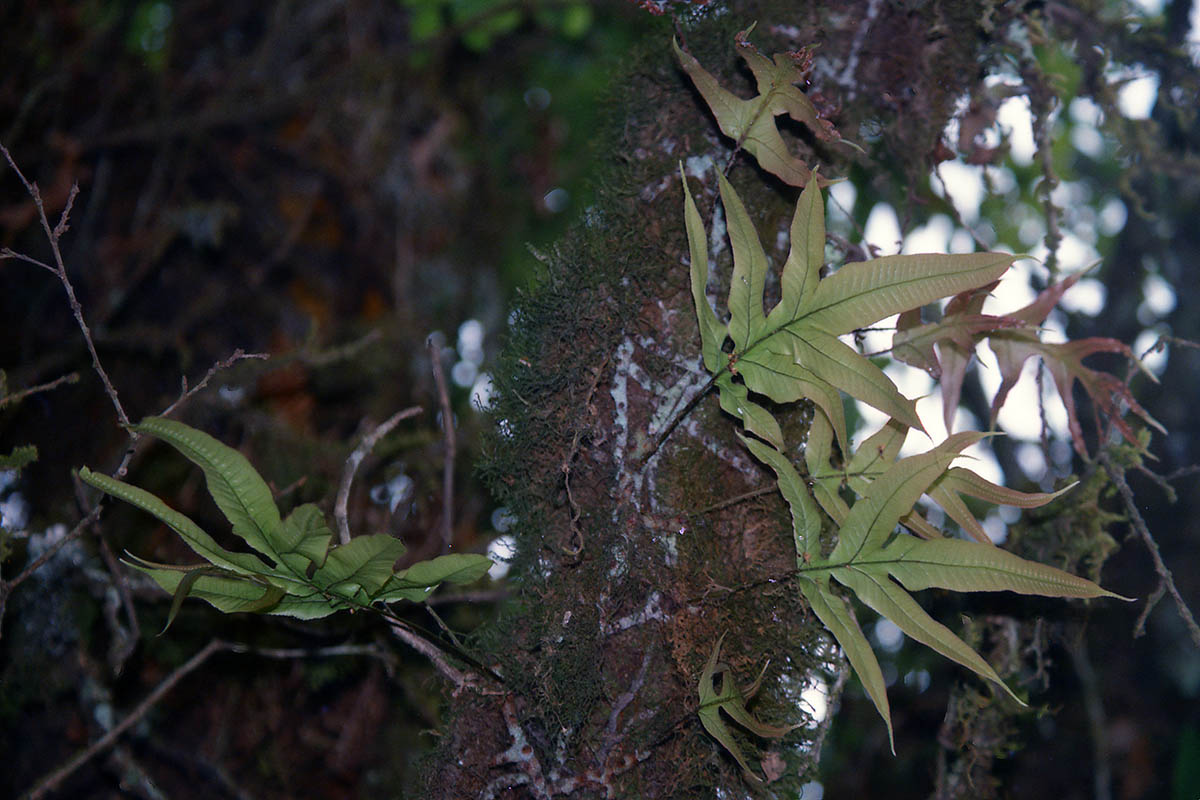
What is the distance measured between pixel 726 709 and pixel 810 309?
15.9 inches

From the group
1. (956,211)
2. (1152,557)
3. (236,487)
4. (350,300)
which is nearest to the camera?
(236,487)

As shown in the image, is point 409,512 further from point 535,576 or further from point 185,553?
point 535,576

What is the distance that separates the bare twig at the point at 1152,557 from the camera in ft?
3.22

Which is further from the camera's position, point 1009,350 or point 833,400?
point 1009,350

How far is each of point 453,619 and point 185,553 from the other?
599mm

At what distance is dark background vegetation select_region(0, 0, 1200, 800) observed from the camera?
1366mm

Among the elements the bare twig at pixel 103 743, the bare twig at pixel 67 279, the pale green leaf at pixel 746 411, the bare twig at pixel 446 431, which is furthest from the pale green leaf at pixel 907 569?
the bare twig at pixel 103 743

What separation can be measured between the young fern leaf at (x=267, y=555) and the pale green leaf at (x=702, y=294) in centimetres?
32

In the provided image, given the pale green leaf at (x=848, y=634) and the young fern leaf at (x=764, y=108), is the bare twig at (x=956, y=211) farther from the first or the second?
the pale green leaf at (x=848, y=634)

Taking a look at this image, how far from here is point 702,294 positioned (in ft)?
2.72

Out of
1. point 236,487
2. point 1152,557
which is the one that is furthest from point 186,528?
point 1152,557

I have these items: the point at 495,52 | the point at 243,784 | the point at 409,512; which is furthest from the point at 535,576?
the point at 495,52

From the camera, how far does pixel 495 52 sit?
3.09 metres

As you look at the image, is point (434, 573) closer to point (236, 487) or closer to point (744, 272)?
point (236, 487)
